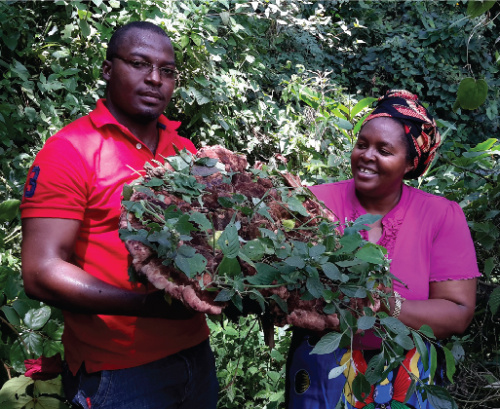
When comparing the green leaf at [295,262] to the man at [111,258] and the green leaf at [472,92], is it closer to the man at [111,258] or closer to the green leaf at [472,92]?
the man at [111,258]

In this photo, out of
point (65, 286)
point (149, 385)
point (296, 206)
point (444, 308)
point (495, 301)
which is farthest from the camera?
point (495, 301)

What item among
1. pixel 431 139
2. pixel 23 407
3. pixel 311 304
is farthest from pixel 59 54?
pixel 311 304

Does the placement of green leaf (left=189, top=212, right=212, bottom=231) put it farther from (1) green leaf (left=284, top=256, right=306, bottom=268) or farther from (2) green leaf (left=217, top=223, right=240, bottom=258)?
(1) green leaf (left=284, top=256, right=306, bottom=268)

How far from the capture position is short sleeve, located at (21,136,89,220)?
1.38 metres

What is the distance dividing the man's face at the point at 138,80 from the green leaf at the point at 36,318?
73cm

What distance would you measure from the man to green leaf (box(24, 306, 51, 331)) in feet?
0.51

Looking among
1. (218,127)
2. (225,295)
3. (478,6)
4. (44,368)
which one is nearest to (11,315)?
(44,368)

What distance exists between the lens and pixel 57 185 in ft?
4.58

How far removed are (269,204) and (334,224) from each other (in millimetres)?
202

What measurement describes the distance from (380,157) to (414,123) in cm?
19

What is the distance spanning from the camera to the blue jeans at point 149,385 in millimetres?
1501

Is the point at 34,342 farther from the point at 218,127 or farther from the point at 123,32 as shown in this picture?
the point at 218,127

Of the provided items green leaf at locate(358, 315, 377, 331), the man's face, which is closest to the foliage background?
the man's face

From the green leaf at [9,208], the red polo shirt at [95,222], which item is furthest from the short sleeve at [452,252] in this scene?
the green leaf at [9,208]
